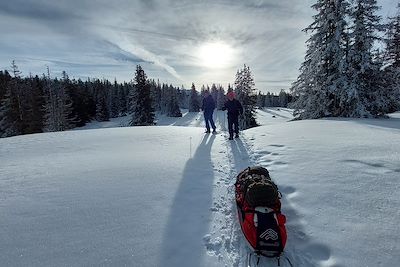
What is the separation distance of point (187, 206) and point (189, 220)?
1.69 ft

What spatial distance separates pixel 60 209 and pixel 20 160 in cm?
480

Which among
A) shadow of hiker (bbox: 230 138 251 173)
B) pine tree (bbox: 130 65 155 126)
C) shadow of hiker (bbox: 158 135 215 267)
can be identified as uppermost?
pine tree (bbox: 130 65 155 126)

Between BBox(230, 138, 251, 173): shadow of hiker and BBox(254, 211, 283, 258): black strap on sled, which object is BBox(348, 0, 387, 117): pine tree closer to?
BBox(230, 138, 251, 173): shadow of hiker

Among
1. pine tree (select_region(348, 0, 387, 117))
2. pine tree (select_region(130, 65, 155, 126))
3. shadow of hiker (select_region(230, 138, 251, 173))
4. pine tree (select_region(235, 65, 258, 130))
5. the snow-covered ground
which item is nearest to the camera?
the snow-covered ground

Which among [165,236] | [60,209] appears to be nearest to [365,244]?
[165,236]

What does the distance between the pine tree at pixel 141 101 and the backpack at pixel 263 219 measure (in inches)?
1202

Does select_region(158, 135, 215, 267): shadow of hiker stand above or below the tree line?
below

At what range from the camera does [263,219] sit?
149 inches

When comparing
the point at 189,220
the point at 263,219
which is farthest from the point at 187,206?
the point at 263,219

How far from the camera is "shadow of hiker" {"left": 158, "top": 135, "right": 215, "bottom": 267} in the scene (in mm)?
3588

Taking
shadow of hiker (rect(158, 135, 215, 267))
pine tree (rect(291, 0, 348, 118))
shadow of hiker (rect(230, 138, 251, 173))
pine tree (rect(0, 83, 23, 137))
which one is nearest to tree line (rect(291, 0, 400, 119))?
pine tree (rect(291, 0, 348, 118))

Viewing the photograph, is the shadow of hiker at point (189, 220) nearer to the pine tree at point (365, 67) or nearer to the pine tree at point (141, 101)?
the pine tree at point (365, 67)

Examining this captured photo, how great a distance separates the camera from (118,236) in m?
3.86

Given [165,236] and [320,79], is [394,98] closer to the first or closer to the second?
[320,79]
